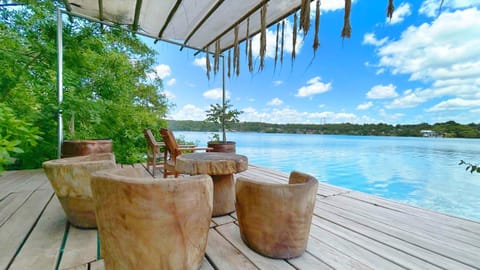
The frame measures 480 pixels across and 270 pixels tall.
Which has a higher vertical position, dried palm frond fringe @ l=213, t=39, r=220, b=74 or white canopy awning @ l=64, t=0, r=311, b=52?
white canopy awning @ l=64, t=0, r=311, b=52

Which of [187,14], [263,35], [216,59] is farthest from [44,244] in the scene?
[216,59]

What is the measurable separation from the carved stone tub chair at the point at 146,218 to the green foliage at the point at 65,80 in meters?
2.34

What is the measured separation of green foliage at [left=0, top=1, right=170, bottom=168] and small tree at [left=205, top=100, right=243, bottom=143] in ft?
6.40

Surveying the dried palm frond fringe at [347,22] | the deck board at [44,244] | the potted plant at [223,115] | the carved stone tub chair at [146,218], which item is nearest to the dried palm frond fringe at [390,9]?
the dried palm frond fringe at [347,22]

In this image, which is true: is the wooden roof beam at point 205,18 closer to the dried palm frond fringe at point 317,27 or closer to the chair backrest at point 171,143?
the dried palm frond fringe at point 317,27

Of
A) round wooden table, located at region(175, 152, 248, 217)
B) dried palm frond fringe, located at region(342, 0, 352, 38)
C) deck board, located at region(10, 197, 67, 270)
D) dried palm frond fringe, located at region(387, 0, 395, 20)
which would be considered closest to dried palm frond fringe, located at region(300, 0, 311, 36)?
dried palm frond fringe, located at region(342, 0, 352, 38)

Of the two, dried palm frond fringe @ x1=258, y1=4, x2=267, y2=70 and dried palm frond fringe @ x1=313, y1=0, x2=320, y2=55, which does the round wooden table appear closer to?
dried palm frond fringe @ x1=313, y1=0, x2=320, y2=55

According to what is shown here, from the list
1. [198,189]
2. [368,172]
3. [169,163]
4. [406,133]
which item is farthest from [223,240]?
[406,133]

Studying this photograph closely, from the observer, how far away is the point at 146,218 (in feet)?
2.92

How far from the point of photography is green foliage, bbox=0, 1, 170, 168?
3166 mm

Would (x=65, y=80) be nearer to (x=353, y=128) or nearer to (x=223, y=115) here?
(x=223, y=115)

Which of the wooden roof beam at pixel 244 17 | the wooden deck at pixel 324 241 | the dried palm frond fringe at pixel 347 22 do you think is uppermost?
the wooden roof beam at pixel 244 17

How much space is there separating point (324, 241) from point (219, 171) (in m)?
0.98

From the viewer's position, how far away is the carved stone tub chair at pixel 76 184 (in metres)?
1.42
